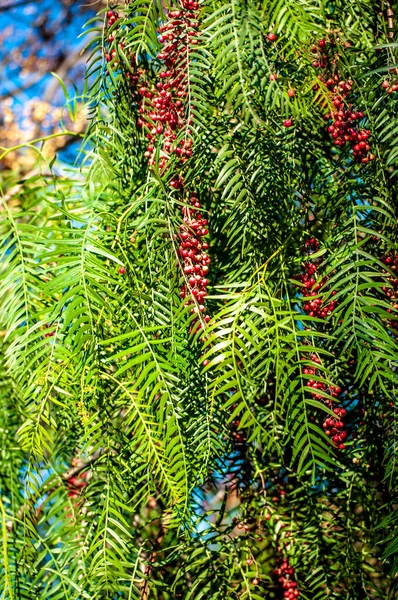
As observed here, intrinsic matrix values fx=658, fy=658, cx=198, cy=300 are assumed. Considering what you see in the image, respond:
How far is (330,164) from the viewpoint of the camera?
675mm

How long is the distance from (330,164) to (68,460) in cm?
49

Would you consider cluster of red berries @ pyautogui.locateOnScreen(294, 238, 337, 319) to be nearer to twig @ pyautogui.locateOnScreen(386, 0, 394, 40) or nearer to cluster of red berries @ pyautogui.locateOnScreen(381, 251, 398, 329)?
cluster of red berries @ pyautogui.locateOnScreen(381, 251, 398, 329)

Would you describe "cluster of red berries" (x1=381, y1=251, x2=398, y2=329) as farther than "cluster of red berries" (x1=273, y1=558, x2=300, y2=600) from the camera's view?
No

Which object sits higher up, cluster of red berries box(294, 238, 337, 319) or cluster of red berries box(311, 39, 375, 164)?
cluster of red berries box(311, 39, 375, 164)

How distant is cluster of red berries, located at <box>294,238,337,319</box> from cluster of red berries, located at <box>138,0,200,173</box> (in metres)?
0.14

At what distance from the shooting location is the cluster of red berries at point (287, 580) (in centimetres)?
66

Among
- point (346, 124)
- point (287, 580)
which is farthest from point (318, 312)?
point (287, 580)

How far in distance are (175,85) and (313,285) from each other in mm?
216

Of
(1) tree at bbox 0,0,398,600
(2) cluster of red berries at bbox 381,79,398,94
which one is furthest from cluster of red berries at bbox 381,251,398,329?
(2) cluster of red berries at bbox 381,79,398,94

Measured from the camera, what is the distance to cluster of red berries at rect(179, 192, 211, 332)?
0.55 metres

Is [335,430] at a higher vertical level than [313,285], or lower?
lower

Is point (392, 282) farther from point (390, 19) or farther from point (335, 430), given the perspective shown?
point (390, 19)

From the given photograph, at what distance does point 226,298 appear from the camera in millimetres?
548

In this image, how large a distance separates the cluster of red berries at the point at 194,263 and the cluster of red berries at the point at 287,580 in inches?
11.6
